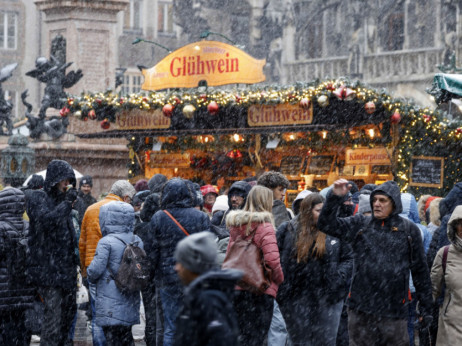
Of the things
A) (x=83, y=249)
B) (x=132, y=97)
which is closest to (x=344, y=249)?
(x=83, y=249)

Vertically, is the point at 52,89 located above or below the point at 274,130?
above

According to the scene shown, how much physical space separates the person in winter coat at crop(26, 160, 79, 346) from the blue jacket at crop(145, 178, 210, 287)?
0.81 m

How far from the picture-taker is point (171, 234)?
27.2ft

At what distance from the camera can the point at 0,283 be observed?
8.18 metres

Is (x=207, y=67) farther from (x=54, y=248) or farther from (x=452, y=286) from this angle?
(x=452, y=286)

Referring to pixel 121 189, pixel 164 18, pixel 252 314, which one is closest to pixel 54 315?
pixel 121 189

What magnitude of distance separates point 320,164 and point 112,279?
9.87 metres

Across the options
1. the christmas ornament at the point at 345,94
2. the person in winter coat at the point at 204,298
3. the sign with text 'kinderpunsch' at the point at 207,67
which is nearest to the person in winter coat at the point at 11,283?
the person in winter coat at the point at 204,298

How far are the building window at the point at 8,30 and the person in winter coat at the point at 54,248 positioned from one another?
46.1 m

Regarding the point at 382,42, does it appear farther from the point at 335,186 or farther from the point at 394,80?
the point at 335,186

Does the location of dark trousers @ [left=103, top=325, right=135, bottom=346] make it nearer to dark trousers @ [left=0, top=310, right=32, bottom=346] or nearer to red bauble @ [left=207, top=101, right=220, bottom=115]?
dark trousers @ [left=0, top=310, right=32, bottom=346]

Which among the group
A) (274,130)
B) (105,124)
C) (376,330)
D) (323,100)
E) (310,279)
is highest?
(323,100)

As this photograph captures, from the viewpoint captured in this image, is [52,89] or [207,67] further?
[52,89]

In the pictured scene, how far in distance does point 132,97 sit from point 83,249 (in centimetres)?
953
